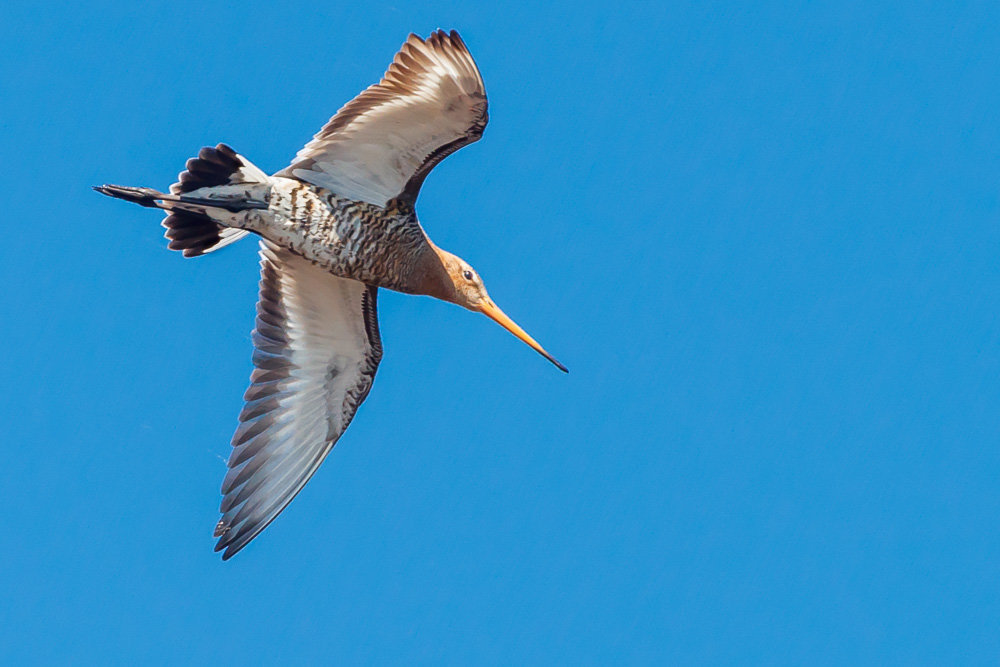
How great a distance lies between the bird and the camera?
8883 mm

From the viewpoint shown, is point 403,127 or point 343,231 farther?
point 343,231

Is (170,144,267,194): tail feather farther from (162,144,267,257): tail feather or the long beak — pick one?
the long beak

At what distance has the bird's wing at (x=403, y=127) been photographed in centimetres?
868

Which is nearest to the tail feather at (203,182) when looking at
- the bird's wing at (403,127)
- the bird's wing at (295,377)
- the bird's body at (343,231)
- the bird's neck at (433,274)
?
the bird's body at (343,231)

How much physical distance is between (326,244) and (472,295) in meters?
1.24

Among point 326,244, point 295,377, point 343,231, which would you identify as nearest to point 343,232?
point 343,231

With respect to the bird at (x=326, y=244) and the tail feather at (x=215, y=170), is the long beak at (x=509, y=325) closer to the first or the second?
the bird at (x=326, y=244)

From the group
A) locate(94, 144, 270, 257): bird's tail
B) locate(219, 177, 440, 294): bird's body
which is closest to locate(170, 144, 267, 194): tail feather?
locate(94, 144, 270, 257): bird's tail

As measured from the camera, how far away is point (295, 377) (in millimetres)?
10414

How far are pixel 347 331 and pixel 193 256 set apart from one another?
1.50m

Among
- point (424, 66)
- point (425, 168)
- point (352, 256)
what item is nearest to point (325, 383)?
point (352, 256)

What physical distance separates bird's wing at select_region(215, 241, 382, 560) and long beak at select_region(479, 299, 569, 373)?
981 mm

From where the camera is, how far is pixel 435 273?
31.7 feet

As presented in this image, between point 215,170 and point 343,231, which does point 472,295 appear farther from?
point 215,170
